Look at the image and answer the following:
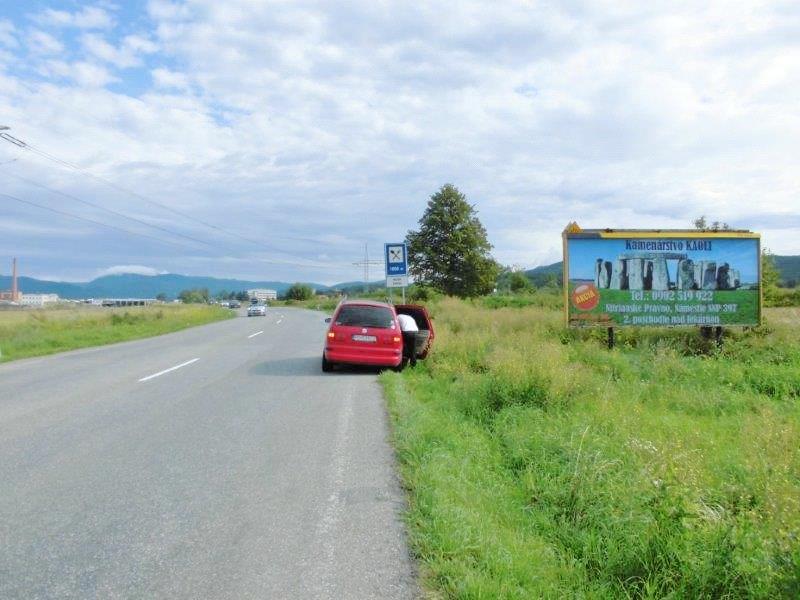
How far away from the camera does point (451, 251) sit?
158 feet

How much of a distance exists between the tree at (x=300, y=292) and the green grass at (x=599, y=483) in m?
136

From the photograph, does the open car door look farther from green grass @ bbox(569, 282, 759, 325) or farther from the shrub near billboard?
green grass @ bbox(569, 282, 759, 325)

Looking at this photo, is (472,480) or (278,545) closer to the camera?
(278,545)

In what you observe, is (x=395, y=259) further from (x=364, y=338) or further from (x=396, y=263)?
(x=364, y=338)

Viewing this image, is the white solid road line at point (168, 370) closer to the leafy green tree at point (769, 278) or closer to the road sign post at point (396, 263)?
the road sign post at point (396, 263)

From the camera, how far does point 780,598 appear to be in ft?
11.3

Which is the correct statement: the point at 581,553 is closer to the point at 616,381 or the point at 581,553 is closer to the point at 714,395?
the point at 714,395

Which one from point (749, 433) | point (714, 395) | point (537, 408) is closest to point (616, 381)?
point (714, 395)

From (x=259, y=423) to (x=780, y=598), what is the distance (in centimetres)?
620

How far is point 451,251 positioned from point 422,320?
32786 millimetres

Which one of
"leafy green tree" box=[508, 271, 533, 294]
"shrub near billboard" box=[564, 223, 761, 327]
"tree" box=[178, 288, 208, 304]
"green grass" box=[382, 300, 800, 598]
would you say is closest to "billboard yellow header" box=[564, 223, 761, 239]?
"shrub near billboard" box=[564, 223, 761, 327]

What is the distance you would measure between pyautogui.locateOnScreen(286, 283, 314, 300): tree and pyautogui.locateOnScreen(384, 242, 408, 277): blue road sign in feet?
405

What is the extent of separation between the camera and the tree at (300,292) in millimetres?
145875

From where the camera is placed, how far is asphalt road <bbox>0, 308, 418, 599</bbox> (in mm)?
3783
